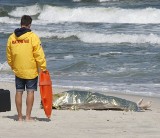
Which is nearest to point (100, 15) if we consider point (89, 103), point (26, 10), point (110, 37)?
point (26, 10)

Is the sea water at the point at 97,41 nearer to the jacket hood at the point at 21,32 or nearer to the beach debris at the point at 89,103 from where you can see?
the beach debris at the point at 89,103

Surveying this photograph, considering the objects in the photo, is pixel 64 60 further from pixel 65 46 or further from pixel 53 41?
pixel 53 41

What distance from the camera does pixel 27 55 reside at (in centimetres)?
902

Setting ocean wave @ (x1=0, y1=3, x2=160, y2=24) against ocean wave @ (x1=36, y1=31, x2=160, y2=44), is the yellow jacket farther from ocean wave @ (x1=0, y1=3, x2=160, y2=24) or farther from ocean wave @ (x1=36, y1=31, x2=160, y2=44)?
ocean wave @ (x1=0, y1=3, x2=160, y2=24)

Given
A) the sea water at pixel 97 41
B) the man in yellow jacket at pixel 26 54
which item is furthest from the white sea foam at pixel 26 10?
the man in yellow jacket at pixel 26 54

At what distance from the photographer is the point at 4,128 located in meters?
8.73

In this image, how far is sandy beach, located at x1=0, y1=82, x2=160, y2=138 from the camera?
27.4 ft

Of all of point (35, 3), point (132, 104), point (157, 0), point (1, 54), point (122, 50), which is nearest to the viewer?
point (132, 104)

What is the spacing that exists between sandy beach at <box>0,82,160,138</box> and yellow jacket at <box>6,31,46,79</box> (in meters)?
0.63

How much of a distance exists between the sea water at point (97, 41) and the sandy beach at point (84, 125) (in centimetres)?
→ 309

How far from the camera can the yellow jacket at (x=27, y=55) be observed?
8.99 meters

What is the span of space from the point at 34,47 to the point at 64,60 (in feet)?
29.8

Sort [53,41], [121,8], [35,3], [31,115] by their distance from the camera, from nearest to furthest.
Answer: [31,115] < [53,41] < [121,8] < [35,3]

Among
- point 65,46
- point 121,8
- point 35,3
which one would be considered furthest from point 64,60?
point 35,3
